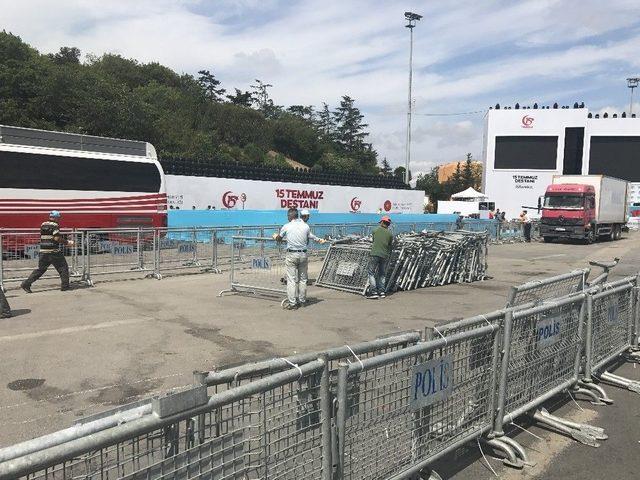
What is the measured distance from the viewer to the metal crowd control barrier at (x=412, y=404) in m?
3.33

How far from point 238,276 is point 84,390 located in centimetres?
669

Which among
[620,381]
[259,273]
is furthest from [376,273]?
[620,381]

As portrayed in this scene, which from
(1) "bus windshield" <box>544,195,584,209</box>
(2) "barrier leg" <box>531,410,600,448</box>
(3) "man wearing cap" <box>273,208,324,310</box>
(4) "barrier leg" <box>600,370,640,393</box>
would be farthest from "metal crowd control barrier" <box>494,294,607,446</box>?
(1) "bus windshield" <box>544,195,584,209</box>

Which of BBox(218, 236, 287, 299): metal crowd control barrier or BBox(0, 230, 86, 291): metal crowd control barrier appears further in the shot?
BBox(218, 236, 287, 299): metal crowd control barrier

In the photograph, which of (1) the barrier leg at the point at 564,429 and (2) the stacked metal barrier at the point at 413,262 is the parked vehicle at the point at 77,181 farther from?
(1) the barrier leg at the point at 564,429

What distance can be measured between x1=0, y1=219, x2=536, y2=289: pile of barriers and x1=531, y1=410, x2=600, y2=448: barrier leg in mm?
8489

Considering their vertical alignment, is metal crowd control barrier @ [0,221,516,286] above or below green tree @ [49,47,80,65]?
below

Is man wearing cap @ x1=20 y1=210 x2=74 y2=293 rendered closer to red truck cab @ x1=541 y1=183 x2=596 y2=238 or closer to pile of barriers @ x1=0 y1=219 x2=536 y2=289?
pile of barriers @ x1=0 y1=219 x2=536 y2=289

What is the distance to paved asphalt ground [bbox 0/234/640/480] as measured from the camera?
4.79 meters

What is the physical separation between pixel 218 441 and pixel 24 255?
456 inches

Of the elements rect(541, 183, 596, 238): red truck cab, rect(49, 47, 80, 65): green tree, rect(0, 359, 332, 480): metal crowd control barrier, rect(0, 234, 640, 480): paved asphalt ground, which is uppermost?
rect(49, 47, 80, 65): green tree

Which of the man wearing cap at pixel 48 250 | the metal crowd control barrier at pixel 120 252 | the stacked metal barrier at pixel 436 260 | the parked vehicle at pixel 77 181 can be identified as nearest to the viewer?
the man wearing cap at pixel 48 250

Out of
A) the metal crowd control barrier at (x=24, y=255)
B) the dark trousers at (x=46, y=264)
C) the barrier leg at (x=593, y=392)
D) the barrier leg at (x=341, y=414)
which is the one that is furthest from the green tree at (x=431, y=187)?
the barrier leg at (x=341, y=414)

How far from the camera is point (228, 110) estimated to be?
9244cm
